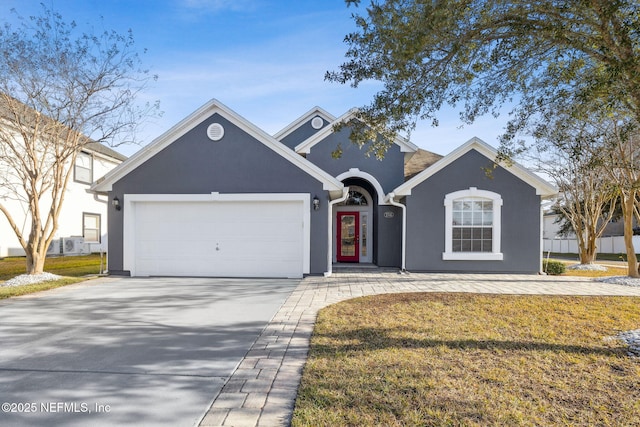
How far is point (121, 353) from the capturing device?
4.63 m

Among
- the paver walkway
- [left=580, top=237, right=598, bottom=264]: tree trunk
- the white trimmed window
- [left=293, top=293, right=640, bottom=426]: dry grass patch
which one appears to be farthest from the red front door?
[left=580, top=237, right=598, bottom=264]: tree trunk

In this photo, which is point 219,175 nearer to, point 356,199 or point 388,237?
point 356,199

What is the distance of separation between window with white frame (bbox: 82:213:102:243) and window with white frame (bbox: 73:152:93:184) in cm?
202

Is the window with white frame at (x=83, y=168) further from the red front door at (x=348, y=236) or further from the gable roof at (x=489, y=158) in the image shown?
the gable roof at (x=489, y=158)

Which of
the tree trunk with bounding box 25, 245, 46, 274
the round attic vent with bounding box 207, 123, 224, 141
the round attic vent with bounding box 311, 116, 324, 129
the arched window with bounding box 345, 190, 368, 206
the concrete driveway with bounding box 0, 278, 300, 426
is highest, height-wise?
the round attic vent with bounding box 311, 116, 324, 129

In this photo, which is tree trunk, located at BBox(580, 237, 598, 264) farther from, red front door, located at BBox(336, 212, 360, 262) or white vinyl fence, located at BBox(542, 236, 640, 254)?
white vinyl fence, located at BBox(542, 236, 640, 254)

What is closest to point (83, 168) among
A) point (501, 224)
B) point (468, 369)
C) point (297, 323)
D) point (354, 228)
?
point (354, 228)

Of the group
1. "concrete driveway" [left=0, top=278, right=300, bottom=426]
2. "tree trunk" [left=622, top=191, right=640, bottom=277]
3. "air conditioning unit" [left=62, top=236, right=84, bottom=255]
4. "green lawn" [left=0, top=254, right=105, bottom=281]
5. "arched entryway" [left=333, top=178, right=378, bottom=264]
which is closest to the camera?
"concrete driveway" [left=0, top=278, right=300, bottom=426]

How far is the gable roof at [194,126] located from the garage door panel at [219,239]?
3.56 feet

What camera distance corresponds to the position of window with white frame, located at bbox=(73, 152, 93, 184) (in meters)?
19.1

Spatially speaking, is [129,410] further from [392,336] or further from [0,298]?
[0,298]

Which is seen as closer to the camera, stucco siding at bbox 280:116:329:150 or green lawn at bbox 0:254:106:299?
green lawn at bbox 0:254:106:299

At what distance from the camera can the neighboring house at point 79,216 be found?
1644cm

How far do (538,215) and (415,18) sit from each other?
9.42 metres
